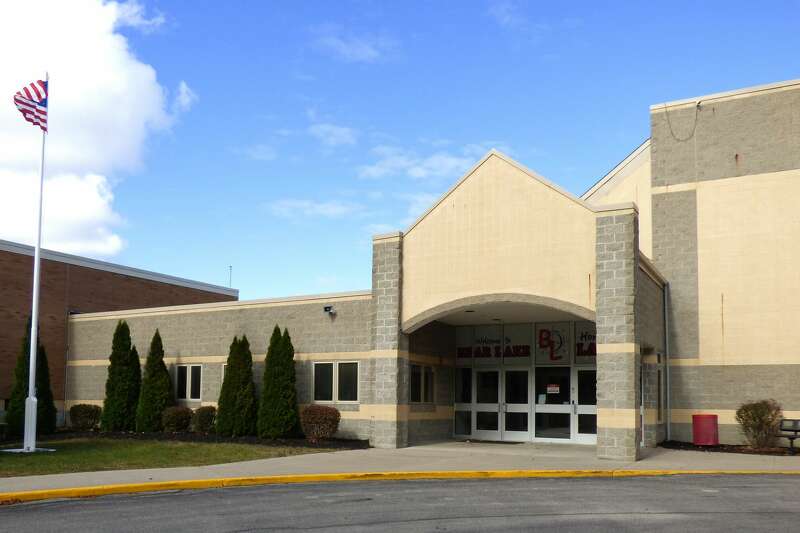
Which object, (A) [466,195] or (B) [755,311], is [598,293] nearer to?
(A) [466,195]

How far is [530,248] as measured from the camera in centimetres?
2086

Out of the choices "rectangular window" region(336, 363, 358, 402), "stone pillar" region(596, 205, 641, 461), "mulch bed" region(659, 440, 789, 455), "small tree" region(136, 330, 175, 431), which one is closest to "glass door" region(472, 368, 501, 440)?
"rectangular window" region(336, 363, 358, 402)

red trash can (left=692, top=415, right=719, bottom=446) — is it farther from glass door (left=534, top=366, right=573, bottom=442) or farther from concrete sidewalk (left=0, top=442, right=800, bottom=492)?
glass door (left=534, top=366, right=573, bottom=442)

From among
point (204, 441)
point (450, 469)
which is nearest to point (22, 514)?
point (450, 469)

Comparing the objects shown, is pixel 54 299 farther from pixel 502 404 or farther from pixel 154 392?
pixel 502 404

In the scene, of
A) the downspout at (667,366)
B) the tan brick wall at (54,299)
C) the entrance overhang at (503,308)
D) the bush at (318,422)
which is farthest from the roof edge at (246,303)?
the downspout at (667,366)

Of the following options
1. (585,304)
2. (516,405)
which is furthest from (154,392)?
(585,304)

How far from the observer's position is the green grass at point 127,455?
56.3 ft

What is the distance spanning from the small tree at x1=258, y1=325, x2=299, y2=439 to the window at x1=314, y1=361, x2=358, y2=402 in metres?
0.83

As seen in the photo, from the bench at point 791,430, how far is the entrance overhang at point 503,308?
570 cm

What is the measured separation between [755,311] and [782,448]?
3720 millimetres

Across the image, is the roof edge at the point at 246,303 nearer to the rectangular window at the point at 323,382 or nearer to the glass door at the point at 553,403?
the rectangular window at the point at 323,382

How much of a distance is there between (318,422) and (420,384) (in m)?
3.24

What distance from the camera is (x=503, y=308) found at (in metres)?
22.7
